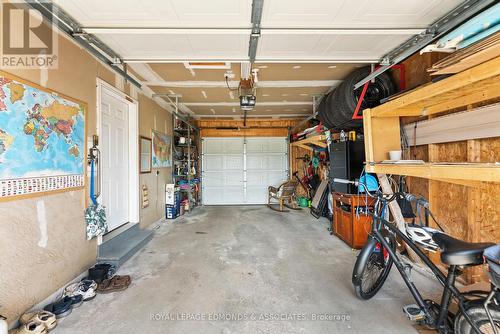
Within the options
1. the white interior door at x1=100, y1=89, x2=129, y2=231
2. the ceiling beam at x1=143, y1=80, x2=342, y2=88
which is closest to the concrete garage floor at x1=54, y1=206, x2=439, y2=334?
the white interior door at x1=100, y1=89, x2=129, y2=231

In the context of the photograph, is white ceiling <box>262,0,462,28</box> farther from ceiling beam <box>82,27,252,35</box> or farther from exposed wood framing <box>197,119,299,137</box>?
exposed wood framing <box>197,119,299,137</box>

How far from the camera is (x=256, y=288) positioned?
223 centimetres

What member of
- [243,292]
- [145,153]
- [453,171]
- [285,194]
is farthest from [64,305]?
[285,194]

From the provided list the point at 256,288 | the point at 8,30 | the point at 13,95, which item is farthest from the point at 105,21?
the point at 256,288

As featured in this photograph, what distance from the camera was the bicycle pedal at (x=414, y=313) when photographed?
170 cm

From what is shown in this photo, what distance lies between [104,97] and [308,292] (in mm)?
3604

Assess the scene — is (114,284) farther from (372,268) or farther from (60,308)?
(372,268)

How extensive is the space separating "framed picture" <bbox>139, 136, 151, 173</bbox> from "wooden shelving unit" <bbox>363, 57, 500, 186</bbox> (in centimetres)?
363

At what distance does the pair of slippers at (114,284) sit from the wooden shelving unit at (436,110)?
2.90m

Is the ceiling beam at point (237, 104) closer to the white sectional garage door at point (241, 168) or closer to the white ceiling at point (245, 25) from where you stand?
the white sectional garage door at point (241, 168)

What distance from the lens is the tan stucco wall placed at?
1635 mm

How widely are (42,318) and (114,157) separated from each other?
2176 millimetres

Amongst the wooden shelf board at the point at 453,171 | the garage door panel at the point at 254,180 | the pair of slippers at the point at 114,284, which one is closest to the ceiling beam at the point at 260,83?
the wooden shelf board at the point at 453,171

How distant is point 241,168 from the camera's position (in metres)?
7.19
